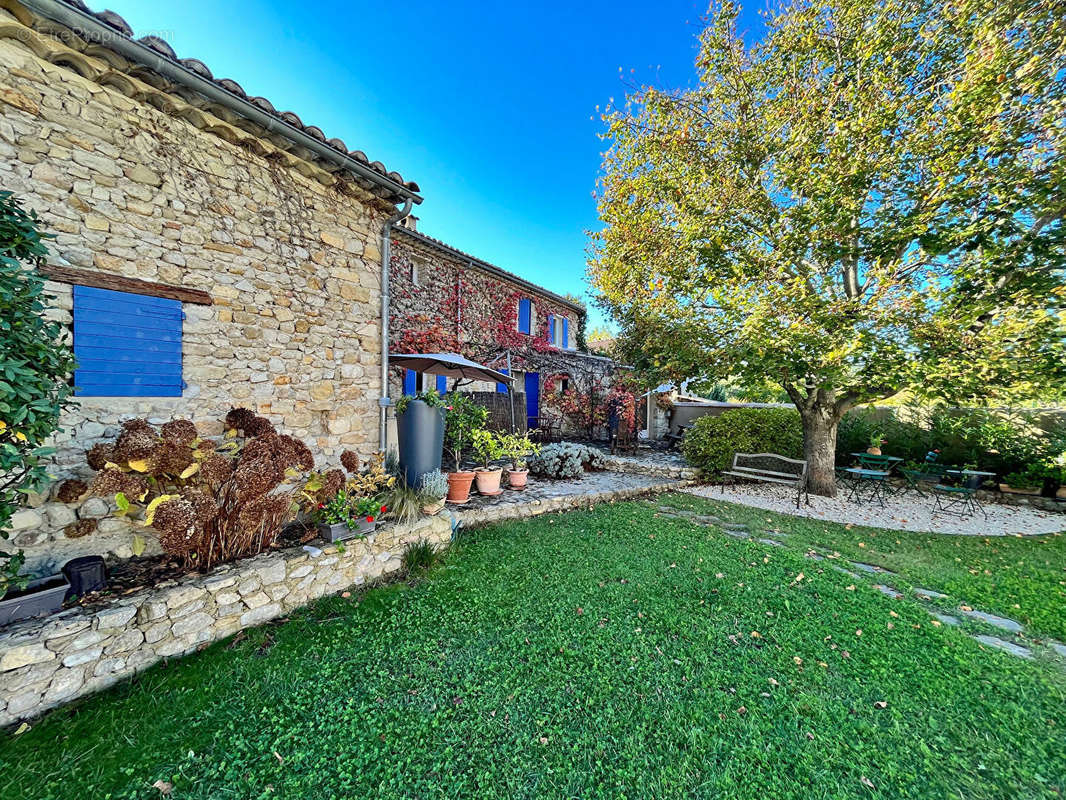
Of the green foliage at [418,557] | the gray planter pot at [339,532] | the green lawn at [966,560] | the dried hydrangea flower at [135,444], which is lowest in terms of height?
the green lawn at [966,560]

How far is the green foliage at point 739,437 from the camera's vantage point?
857 cm

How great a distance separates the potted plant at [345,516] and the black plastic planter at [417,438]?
113cm

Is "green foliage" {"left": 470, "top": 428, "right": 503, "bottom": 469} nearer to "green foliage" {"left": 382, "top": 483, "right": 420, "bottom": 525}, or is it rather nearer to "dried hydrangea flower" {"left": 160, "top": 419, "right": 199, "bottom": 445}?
"green foliage" {"left": 382, "top": 483, "right": 420, "bottom": 525}

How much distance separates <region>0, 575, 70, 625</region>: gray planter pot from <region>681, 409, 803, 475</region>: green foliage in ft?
30.6

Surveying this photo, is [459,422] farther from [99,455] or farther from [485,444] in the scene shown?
[99,455]

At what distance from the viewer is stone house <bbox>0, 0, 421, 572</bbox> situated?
2963 mm

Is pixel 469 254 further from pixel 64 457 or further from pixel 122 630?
pixel 122 630

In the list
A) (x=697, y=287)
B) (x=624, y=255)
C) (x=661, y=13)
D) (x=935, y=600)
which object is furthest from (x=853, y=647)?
(x=661, y=13)

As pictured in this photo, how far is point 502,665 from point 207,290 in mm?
4348

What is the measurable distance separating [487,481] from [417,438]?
5.26 ft

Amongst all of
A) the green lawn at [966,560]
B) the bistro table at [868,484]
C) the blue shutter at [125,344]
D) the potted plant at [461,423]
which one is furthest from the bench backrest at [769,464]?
the blue shutter at [125,344]

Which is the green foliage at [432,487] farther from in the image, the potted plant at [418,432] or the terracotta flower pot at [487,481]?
the terracotta flower pot at [487,481]

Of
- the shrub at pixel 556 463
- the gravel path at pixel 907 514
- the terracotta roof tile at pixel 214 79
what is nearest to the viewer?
the terracotta roof tile at pixel 214 79

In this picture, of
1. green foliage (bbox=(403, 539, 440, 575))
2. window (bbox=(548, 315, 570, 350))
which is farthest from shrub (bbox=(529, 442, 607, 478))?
window (bbox=(548, 315, 570, 350))
